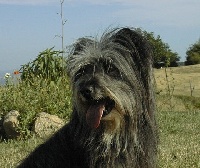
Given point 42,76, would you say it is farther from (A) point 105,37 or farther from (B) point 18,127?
(A) point 105,37

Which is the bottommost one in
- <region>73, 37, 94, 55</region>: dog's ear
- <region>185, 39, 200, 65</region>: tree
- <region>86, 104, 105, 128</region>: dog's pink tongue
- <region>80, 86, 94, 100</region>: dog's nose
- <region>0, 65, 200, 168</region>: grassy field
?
<region>185, 39, 200, 65</region>: tree

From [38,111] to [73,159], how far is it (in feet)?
18.7

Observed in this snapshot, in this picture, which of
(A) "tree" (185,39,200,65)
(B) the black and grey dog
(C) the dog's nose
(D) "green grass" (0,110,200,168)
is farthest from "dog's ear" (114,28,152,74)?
(A) "tree" (185,39,200,65)

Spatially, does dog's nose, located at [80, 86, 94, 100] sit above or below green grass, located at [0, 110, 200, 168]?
above

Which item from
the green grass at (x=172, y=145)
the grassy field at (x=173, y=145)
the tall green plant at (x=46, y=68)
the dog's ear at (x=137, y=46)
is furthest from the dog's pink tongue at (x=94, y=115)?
the tall green plant at (x=46, y=68)

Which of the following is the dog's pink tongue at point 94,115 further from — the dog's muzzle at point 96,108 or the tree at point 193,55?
the tree at point 193,55

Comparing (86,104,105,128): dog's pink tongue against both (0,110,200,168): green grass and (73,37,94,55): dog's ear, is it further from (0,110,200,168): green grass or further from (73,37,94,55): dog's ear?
(0,110,200,168): green grass

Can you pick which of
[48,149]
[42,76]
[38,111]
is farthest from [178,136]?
[48,149]

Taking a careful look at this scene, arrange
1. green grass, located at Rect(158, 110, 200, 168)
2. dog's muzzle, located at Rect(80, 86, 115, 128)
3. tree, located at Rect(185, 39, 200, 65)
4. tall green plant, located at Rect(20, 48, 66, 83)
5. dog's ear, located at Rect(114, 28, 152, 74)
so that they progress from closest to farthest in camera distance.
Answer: dog's muzzle, located at Rect(80, 86, 115, 128)
dog's ear, located at Rect(114, 28, 152, 74)
green grass, located at Rect(158, 110, 200, 168)
tall green plant, located at Rect(20, 48, 66, 83)
tree, located at Rect(185, 39, 200, 65)

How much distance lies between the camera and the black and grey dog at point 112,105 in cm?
475

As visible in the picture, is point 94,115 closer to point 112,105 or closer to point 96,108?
point 96,108

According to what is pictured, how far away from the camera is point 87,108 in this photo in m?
4.80

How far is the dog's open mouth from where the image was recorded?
4.73 metres

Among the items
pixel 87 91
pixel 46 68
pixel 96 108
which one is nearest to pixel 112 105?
pixel 96 108
